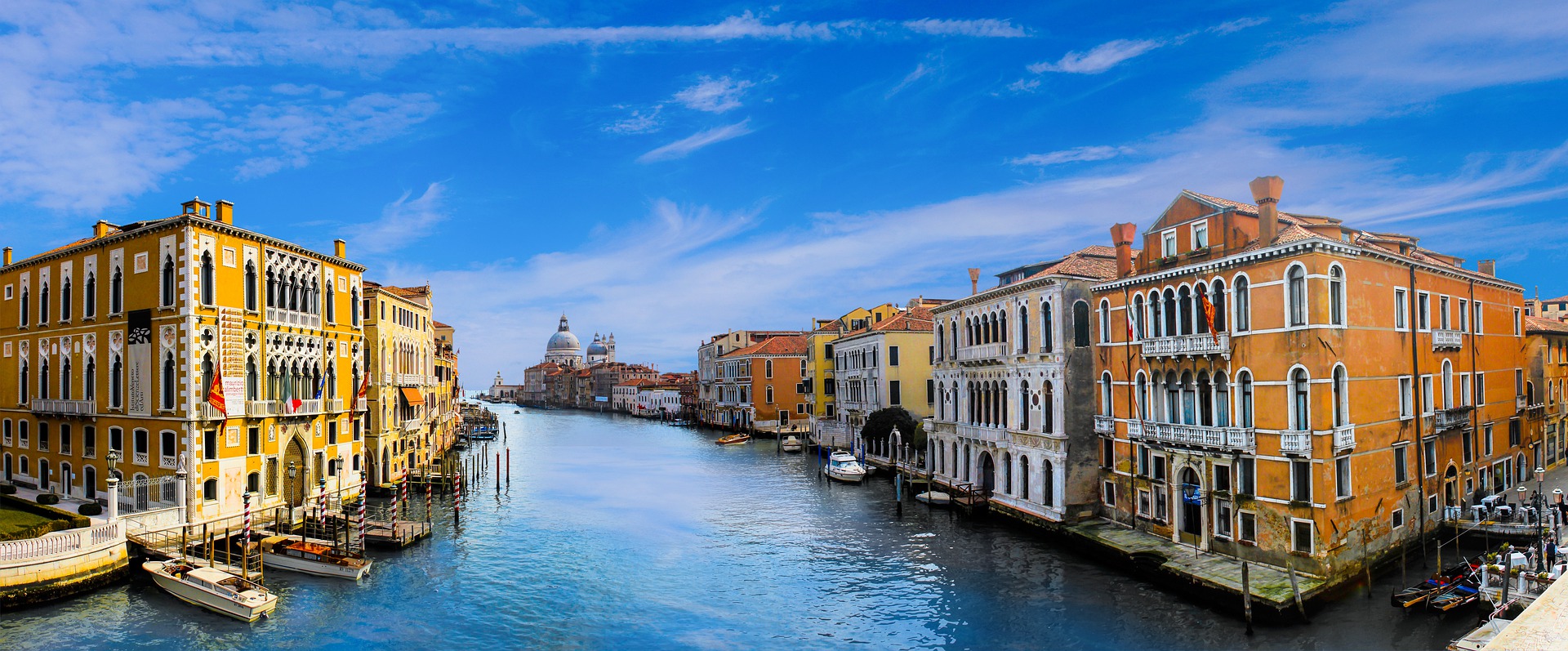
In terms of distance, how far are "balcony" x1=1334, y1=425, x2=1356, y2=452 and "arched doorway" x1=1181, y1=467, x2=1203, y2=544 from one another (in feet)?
10.9

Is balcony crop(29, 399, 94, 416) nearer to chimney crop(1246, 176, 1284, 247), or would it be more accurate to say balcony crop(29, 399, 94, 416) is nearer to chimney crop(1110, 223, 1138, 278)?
chimney crop(1110, 223, 1138, 278)

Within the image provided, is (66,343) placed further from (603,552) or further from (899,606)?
(899,606)

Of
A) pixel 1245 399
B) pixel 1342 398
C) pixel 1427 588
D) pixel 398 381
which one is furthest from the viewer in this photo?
pixel 398 381

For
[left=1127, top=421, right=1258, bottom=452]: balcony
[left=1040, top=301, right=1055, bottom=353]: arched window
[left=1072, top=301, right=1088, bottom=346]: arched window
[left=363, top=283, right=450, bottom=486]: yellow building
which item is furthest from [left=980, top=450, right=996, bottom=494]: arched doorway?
[left=363, top=283, right=450, bottom=486]: yellow building

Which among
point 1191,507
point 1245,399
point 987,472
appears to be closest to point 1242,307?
point 1245,399

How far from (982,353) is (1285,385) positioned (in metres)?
12.1

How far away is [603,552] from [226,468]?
35.5 feet

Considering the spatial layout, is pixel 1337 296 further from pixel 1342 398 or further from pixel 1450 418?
pixel 1450 418

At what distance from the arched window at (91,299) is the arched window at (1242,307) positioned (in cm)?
3185

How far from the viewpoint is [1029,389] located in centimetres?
2833

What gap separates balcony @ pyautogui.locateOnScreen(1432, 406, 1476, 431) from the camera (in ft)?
75.0

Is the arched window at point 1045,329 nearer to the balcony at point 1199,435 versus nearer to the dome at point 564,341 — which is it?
the balcony at point 1199,435

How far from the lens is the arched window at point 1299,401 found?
63.0 ft

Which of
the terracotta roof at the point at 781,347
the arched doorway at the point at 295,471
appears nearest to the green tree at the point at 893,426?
the arched doorway at the point at 295,471
